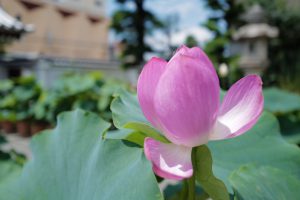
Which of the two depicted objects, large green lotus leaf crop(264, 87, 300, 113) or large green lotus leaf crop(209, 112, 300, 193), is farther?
large green lotus leaf crop(264, 87, 300, 113)

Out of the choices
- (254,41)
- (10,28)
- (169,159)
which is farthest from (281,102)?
(254,41)

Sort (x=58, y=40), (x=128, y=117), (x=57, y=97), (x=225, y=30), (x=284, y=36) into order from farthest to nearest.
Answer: (x=58, y=40) → (x=284, y=36) → (x=225, y=30) → (x=57, y=97) → (x=128, y=117)

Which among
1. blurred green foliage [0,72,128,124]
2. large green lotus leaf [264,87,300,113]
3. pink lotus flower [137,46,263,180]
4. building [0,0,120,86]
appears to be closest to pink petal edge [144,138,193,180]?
pink lotus flower [137,46,263,180]

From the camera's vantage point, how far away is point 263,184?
29cm

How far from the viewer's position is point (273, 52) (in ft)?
34.5

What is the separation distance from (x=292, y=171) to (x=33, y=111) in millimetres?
4562

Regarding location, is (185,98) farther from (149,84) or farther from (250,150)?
(250,150)

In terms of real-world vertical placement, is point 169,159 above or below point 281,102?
above

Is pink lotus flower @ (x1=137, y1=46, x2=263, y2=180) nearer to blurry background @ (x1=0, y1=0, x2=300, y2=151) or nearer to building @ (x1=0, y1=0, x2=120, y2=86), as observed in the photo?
blurry background @ (x1=0, y1=0, x2=300, y2=151)

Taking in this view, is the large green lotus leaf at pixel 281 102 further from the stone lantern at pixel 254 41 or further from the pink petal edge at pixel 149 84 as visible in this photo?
the stone lantern at pixel 254 41

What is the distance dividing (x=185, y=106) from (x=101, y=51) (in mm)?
14170

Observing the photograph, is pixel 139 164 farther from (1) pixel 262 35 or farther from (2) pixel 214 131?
(1) pixel 262 35

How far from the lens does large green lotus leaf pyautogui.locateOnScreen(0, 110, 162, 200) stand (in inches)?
11.3

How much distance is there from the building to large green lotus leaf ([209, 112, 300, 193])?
8823mm
